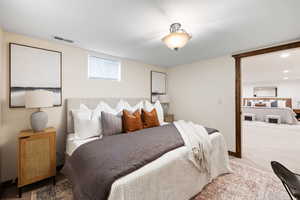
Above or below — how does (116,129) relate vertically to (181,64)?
below

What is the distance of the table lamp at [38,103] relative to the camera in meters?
1.86

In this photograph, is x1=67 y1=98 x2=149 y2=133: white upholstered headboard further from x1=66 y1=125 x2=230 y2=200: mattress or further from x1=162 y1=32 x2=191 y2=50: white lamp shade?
x1=162 y1=32 x2=191 y2=50: white lamp shade

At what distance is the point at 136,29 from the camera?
1978 millimetres

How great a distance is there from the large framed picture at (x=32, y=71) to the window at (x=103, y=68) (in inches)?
24.3

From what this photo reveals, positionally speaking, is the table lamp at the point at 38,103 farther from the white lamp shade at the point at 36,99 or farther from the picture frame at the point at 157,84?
the picture frame at the point at 157,84

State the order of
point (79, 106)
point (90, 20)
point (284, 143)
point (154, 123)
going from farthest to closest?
point (284, 143) → point (154, 123) → point (79, 106) → point (90, 20)

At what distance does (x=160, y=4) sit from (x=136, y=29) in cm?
62

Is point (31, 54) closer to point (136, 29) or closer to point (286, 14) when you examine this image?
point (136, 29)

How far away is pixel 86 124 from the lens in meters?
2.20

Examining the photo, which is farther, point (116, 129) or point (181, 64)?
point (181, 64)

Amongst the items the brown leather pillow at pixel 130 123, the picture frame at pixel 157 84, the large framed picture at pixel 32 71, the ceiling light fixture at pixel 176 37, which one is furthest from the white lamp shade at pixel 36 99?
the picture frame at pixel 157 84

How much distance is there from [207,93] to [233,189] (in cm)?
226

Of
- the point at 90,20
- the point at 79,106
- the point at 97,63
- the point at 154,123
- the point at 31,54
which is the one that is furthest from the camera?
the point at 97,63

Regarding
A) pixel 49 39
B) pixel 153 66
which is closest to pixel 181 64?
pixel 153 66
